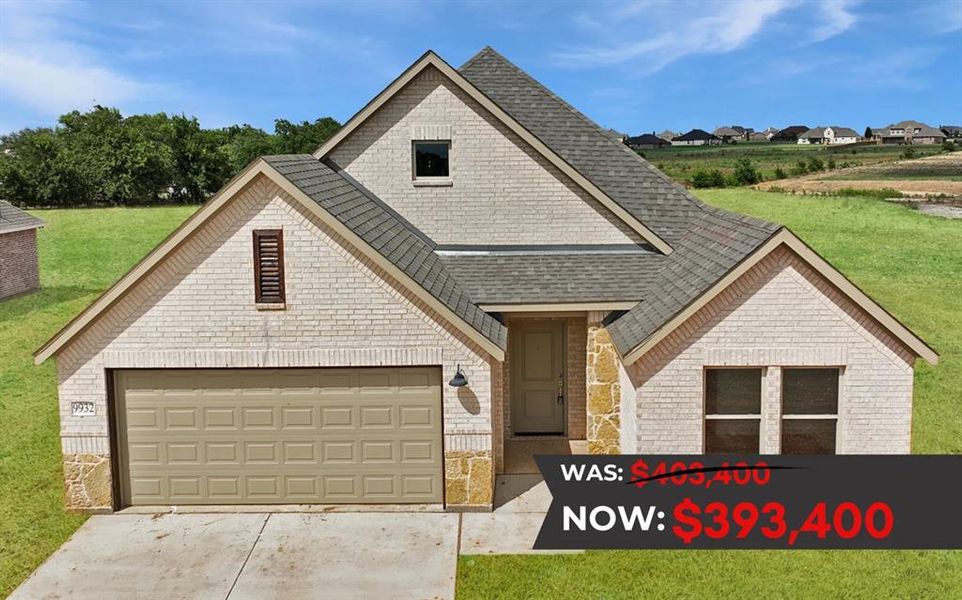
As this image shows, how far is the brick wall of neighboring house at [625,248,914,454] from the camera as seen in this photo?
1206 cm

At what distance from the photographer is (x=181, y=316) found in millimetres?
12109

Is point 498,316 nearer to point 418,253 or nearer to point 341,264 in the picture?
point 418,253

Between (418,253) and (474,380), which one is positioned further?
(418,253)

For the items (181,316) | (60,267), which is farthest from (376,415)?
(60,267)

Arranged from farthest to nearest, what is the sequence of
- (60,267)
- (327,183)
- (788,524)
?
(60,267) → (327,183) → (788,524)

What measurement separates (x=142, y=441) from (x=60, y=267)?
3265 centimetres

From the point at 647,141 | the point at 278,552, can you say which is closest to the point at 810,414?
the point at 278,552

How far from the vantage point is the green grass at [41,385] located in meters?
11.9

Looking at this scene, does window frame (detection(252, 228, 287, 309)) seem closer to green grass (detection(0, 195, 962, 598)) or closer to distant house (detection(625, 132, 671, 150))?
green grass (detection(0, 195, 962, 598))

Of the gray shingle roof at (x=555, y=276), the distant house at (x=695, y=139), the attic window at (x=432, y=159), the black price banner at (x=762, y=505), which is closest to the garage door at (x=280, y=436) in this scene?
the gray shingle roof at (x=555, y=276)

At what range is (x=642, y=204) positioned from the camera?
16.2 metres

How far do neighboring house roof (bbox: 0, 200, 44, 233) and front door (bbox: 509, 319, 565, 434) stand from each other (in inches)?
993

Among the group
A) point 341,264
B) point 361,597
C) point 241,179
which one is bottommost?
point 361,597

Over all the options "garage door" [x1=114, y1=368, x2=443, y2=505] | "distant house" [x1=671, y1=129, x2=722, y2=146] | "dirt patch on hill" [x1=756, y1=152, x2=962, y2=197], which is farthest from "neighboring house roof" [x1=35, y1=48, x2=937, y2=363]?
"distant house" [x1=671, y1=129, x2=722, y2=146]
